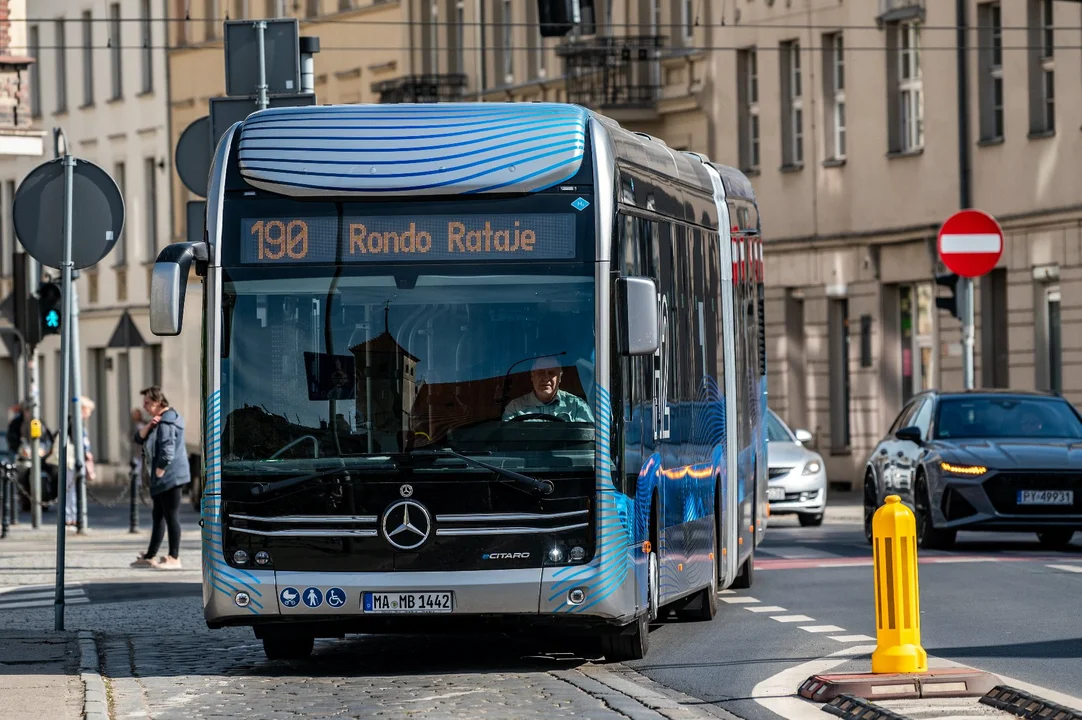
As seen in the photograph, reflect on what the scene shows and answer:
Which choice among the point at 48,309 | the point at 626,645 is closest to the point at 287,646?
the point at 626,645

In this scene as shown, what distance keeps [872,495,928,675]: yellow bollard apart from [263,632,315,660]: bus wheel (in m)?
3.69

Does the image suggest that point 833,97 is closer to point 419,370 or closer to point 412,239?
point 412,239

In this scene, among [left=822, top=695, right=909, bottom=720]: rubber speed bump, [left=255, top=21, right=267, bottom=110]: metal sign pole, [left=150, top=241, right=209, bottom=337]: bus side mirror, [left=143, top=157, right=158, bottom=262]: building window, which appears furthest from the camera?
[left=143, top=157, right=158, bottom=262]: building window

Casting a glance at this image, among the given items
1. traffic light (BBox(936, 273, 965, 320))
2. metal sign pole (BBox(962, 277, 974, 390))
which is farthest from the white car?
metal sign pole (BBox(962, 277, 974, 390))

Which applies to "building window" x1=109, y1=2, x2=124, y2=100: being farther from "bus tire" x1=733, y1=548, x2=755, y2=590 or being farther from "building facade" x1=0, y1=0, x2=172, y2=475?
"bus tire" x1=733, y1=548, x2=755, y2=590

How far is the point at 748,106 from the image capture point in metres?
45.9

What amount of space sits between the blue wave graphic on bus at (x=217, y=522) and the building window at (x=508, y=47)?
3821 cm

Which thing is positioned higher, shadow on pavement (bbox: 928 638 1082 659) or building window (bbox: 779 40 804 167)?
building window (bbox: 779 40 804 167)

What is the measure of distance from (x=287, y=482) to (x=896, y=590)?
3151 mm

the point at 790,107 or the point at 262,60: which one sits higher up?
the point at 790,107

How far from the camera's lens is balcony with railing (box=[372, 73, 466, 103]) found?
2050 inches

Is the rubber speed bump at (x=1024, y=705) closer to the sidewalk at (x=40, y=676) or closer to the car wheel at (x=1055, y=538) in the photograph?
the sidewalk at (x=40, y=676)

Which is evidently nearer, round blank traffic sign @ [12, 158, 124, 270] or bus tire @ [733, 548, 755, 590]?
round blank traffic sign @ [12, 158, 124, 270]

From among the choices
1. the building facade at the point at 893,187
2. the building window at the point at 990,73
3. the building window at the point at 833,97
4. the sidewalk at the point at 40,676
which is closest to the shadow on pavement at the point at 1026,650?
the sidewalk at the point at 40,676
